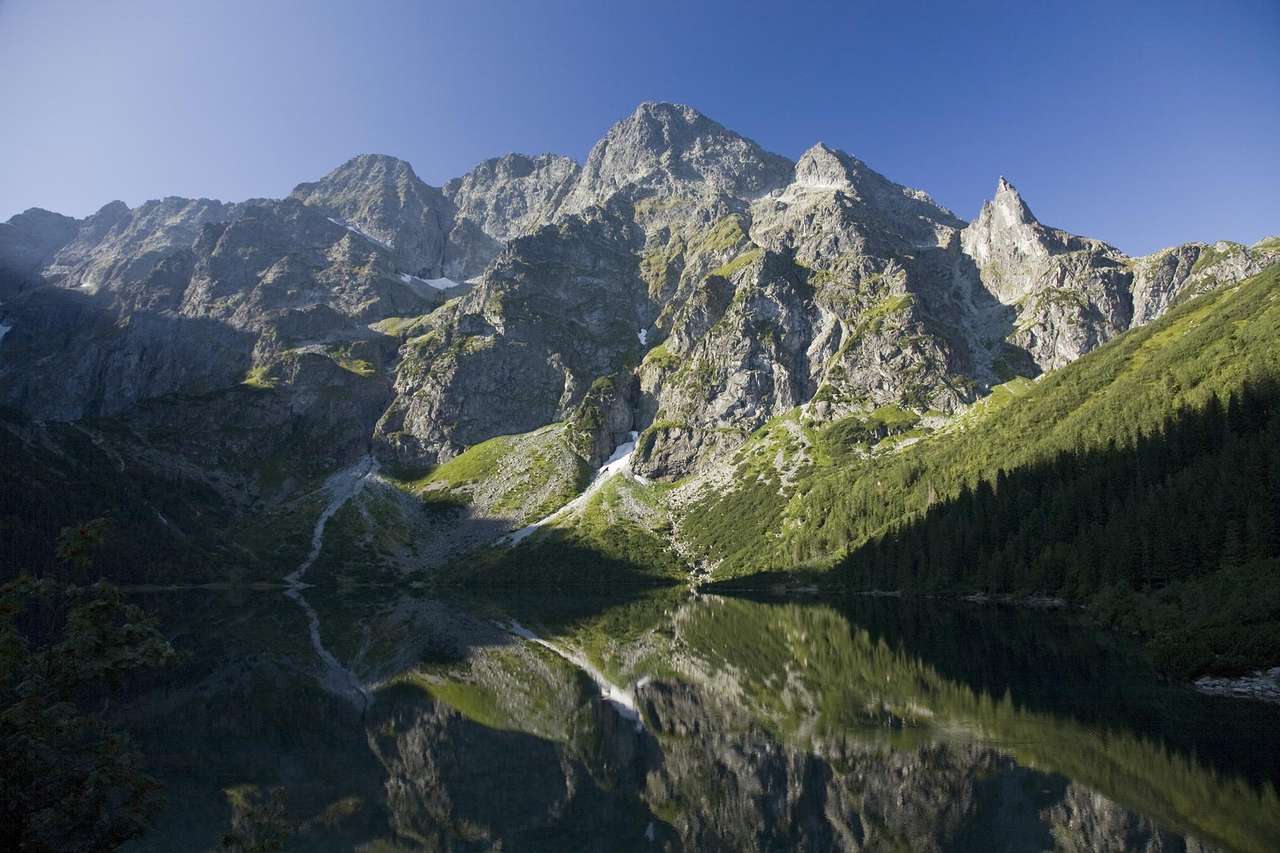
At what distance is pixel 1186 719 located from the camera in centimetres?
3181

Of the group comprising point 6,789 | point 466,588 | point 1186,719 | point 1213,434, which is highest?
point 1213,434

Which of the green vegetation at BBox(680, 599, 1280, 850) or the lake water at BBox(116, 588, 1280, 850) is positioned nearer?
the green vegetation at BBox(680, 599, 1280, 850)

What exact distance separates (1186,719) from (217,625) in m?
110

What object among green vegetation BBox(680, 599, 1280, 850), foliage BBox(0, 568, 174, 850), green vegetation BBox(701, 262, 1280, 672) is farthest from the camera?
green vegetation BBox(701, 262, 1280, 672)

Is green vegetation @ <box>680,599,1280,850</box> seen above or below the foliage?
below

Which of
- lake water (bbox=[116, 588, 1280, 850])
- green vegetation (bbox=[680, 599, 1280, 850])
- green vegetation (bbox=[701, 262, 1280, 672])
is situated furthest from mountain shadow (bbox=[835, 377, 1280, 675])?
green vegetation (bbox=[680, 599, 1280, 850])

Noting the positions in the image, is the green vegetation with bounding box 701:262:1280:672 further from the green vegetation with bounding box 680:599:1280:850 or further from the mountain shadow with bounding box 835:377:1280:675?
the green vegetation with bounding box 680:599:1280:850

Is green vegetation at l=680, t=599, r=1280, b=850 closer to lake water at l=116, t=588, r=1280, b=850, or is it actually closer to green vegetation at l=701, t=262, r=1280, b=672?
lake water at l=116, t=588, r=1280, b=850

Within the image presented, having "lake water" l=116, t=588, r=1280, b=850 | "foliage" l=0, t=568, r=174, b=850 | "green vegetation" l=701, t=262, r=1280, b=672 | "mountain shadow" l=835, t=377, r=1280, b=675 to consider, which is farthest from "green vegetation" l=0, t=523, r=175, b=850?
"green vegetation" l=701, t=262, r=1280, b=672

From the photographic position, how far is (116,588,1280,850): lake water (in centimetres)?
2261

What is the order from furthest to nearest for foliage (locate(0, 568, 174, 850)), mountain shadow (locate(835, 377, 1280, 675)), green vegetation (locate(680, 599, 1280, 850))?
mountain shadow (locate(835, 377, 1280, 675))
green vegetation (locate(680, 599, 1280, 850))
foliage (locate(0, 568, 174, 850))

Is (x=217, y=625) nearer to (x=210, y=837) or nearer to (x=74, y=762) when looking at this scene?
(x=210, y=837)

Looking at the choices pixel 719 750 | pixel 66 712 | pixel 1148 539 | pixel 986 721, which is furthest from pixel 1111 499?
pixel 66 712

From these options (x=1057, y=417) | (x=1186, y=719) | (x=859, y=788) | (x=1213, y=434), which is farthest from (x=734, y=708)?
(x=1057, y=417)
